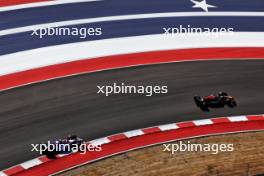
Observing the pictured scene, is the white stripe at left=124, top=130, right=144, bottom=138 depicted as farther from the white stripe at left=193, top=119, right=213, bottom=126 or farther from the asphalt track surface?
the white stripe at left=193, top=119, right=213, bottom=126

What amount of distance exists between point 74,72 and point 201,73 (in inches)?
265

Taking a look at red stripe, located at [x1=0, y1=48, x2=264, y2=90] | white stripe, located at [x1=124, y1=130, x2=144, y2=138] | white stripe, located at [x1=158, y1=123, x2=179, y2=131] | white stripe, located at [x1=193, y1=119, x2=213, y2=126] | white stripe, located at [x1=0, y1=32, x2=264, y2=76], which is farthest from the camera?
white stripe, located at [x1=0, y1=32, x2=264, y2=76]

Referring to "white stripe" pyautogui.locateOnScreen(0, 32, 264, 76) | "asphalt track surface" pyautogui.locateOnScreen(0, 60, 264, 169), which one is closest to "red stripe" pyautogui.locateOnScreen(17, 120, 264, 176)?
"asphalt track surface" pyautogui.locateOnScreen(0, 60, 264, 169)

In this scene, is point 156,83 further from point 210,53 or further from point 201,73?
point 210,53

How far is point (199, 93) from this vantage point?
24.8 m

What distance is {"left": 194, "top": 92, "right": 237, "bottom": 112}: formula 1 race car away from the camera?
78.1ft

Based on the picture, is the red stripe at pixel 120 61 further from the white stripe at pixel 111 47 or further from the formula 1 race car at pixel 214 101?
the formula 1 race car at pixel 214 101

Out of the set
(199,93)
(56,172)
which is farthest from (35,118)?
(199,93)

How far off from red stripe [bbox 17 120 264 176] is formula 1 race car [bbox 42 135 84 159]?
320mm

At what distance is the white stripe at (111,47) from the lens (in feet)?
87.9

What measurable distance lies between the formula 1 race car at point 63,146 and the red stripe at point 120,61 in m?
5.26

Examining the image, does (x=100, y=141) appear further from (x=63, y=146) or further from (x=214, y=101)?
(x=214, y=101)

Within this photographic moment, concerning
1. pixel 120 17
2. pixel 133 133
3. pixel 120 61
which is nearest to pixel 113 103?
pixel 133 133

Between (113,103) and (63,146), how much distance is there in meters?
4.06
